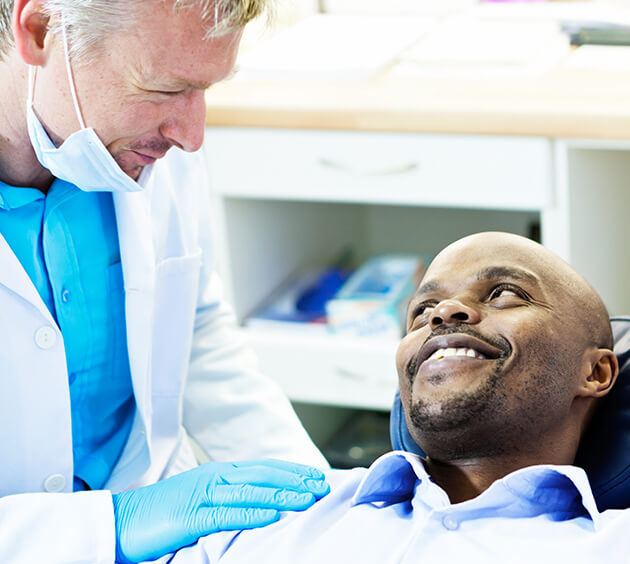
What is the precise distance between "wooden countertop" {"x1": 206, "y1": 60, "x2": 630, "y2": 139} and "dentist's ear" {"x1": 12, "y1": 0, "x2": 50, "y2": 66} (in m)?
0.81

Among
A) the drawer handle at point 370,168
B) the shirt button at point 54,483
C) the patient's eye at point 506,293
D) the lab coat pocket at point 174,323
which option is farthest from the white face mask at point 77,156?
the drawer handle at point 370,168

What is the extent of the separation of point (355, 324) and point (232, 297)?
10.6 inches

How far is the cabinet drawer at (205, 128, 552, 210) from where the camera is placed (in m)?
1.90

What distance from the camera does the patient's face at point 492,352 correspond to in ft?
4.25

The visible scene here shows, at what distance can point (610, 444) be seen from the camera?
52.1 inches

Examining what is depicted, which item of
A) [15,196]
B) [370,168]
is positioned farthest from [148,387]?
[370,168]

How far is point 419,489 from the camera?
4.28 feet

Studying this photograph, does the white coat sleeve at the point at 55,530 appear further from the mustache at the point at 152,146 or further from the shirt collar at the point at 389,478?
the mustache at the point at 152,146

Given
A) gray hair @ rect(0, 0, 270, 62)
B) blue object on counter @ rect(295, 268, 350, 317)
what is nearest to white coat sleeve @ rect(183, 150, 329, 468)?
gray hair @ rect(0, 0, 270, 62)

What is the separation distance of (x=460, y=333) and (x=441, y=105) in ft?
2.22

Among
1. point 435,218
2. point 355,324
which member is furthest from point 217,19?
point 435,218

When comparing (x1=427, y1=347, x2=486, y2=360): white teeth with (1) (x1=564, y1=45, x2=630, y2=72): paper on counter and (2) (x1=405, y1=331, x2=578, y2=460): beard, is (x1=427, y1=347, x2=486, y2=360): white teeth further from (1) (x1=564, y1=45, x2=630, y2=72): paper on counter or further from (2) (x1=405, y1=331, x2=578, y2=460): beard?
(1) (x1=564, y1=45, x2=630, y2=72): paper on counter

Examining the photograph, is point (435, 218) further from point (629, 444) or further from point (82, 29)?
point (82, 29)

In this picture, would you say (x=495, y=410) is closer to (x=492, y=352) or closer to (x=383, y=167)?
(x=492, y=352)
